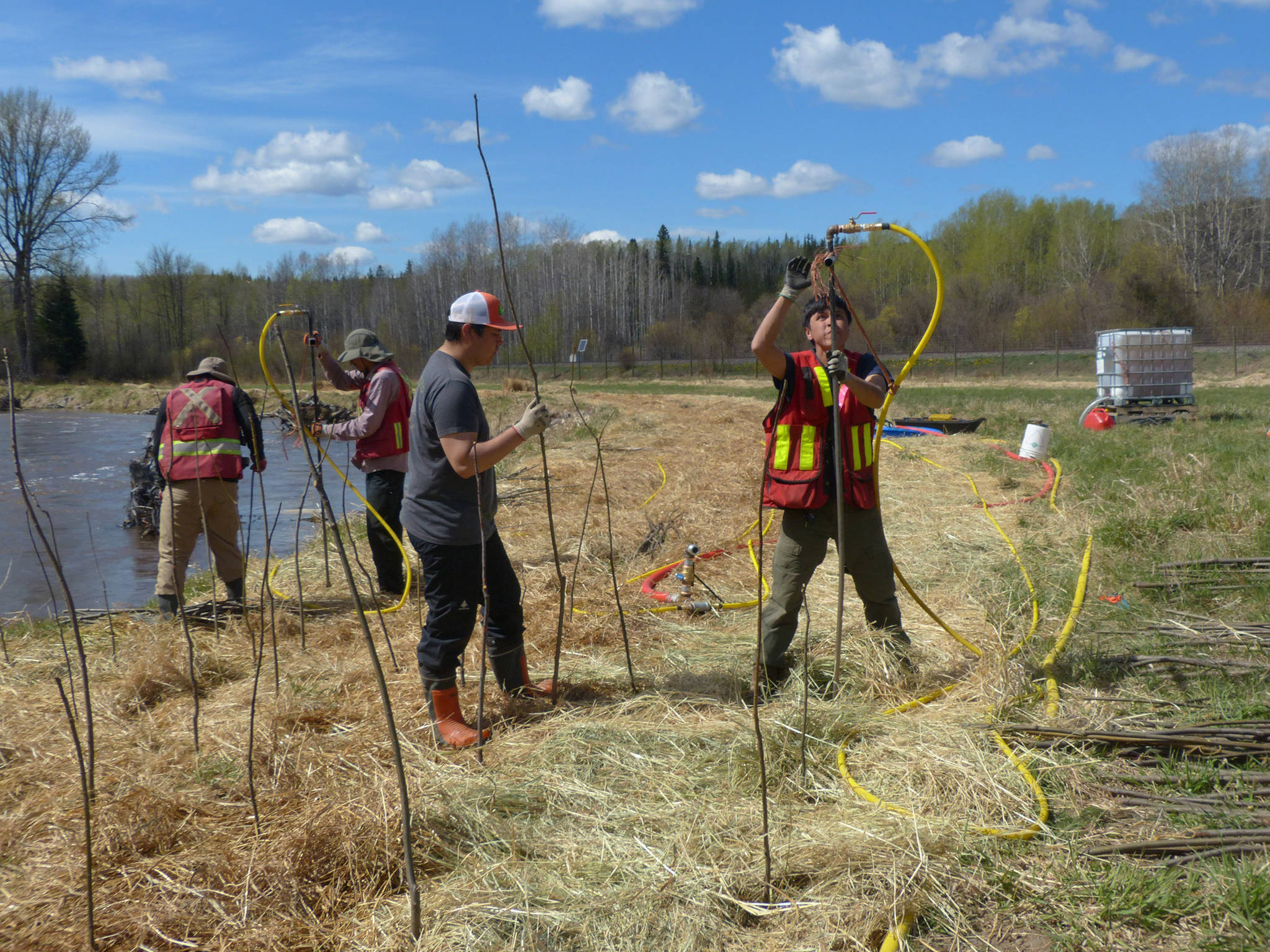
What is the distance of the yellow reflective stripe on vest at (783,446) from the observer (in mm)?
3562

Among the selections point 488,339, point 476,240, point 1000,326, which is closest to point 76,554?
point 488,339

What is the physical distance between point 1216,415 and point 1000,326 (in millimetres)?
35840

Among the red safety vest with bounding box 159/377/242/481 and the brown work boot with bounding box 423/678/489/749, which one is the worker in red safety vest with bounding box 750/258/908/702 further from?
the red safety vest with bounding box 159/377/242/481

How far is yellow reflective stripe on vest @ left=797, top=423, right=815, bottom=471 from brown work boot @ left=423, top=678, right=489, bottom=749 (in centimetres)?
171

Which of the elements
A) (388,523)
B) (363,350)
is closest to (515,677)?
(388,523)

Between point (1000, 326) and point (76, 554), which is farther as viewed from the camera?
point (1000, 326)

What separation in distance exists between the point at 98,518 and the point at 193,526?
8.39 metres

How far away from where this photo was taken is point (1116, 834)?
2.57 meters

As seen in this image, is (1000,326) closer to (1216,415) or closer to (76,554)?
(1216,415)

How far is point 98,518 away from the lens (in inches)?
478

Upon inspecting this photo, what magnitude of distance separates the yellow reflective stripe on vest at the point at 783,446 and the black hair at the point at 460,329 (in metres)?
1.30

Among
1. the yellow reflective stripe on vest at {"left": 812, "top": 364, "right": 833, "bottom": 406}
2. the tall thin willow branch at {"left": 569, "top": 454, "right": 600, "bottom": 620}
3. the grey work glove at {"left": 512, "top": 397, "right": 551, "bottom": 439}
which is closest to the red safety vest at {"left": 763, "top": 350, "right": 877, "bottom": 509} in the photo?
the yellow reflective stripe on vest at {"left": 812, "top": 364, "right": 833, "bottom": 406}

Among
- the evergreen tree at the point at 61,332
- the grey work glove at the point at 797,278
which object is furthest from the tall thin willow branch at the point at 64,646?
the evergreen tree at the point at 61,332

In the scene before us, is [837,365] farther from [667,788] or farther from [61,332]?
[61,332]
